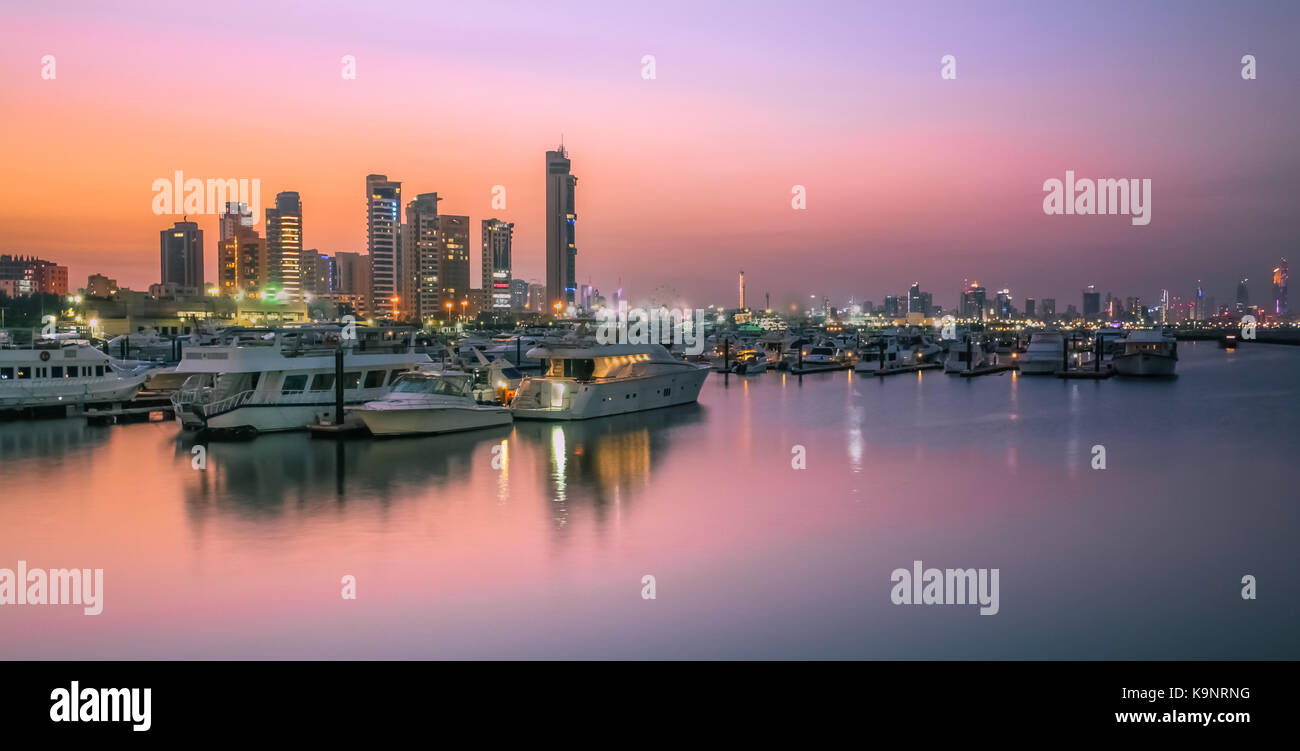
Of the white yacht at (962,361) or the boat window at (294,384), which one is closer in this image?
the boat window at (294,384)

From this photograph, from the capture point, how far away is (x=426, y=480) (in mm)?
19156

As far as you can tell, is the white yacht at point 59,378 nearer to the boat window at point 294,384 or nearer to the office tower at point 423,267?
the boat window at point 294,384

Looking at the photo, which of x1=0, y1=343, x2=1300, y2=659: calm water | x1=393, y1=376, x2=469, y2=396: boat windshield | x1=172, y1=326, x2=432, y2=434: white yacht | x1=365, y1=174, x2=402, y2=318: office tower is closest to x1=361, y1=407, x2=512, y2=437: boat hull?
x1=0, y1=343, x2=1300, y2=659: calm water

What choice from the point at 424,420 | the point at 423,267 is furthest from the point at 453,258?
the point at 424,420

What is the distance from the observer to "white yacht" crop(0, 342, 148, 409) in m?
28.4

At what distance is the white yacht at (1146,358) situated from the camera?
181 feet

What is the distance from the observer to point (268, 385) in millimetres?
25094

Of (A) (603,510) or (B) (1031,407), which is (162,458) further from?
(B) (1031,407)

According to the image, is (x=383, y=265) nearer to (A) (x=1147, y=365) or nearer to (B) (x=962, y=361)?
(B) (x=962, y=361)

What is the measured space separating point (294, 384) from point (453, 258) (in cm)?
17060

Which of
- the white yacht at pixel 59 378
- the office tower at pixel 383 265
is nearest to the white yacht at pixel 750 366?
the white yacht at pixel 59 378

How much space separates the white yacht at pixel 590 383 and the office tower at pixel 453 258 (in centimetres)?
15556

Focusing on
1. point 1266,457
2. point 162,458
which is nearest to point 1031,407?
point 1266,457
